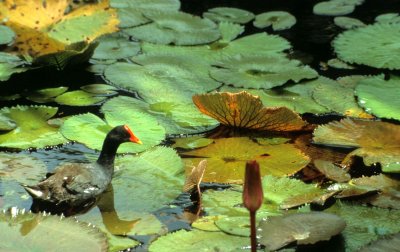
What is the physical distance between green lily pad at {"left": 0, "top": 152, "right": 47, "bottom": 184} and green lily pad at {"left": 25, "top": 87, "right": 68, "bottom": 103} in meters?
0.67

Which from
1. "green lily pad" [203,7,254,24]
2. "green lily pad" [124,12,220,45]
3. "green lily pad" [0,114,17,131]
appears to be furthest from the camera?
"green lily pad" [203,7,254,24]

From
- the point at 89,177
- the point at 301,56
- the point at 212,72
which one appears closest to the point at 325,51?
the point at 301,56

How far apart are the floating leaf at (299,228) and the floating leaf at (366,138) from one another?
0.65m

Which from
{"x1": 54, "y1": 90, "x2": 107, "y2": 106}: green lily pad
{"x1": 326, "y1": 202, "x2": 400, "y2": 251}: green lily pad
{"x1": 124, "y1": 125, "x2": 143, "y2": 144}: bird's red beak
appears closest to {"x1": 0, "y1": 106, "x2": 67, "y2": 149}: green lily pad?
{"x1": 54, "y1": 90, "x2": 107, "y2": 106}: green lily pad

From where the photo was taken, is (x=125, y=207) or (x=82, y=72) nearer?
(x=125, y=207)

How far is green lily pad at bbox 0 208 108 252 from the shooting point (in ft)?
8.95

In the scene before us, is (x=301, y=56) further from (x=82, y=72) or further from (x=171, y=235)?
(x=171, y=235)

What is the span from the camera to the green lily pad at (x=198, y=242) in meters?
2.82

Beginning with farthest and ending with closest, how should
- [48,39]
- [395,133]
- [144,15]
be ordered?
[144,15]
[48,39]
[395,133]

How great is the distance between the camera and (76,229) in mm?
2830

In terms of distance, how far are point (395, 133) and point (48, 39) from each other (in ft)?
7.26

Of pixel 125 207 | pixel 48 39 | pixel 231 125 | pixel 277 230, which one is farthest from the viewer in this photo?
pixel 48 39

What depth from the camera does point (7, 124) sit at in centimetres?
378

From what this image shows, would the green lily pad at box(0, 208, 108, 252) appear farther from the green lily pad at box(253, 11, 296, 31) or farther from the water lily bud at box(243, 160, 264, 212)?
the green lily pad at box(253, 11, 296, 31)
